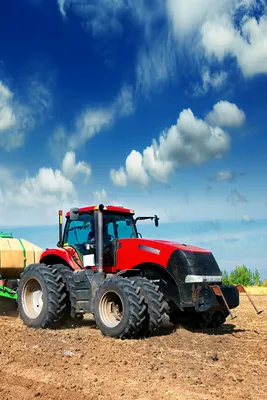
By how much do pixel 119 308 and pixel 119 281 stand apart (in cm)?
73

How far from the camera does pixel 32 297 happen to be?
37.5 ft

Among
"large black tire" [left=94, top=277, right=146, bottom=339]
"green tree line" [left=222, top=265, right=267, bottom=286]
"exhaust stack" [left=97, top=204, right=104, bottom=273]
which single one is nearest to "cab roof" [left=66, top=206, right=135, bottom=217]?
"exhaust stack" [left=97, top=204, right=104, bottom=273]

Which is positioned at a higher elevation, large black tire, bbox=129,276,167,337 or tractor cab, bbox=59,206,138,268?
tractor cab, bbox=59,206,138,268

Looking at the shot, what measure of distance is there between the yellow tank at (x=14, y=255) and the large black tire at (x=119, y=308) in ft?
13.8

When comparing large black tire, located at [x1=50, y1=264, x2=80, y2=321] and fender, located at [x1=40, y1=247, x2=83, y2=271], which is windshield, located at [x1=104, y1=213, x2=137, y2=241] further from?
large black tire, located at [x1=50, y1=264, x2=80, y2=321]

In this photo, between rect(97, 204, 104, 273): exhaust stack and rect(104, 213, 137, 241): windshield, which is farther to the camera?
rect(104, 213, 137, 241): windshield

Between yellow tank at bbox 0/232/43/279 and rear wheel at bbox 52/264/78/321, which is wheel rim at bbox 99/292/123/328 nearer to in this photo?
rear wheel at bbox 52/264/78/321

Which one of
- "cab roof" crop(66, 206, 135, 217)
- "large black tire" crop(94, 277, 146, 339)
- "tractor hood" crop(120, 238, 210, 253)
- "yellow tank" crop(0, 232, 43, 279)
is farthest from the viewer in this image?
"yellow tank" crop(0, 232, 43, 279)

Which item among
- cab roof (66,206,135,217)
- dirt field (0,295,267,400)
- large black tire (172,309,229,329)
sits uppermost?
cab roof (66,206,135,217)

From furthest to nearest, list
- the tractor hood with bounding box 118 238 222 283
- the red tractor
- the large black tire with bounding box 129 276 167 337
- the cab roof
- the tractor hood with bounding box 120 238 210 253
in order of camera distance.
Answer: the cab roof < the tractor hood with bounding box 120 238 210 253 < the tractor hood with bounding box 118 238 222 283 < the red tractor < the large black tire with bounding box 129 276 167 337

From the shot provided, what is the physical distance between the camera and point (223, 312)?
10.6 metres

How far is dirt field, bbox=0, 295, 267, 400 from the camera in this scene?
606 cm

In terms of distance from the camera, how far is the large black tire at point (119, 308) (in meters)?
8.95

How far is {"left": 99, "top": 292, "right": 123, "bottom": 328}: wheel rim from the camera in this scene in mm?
9625
